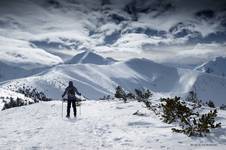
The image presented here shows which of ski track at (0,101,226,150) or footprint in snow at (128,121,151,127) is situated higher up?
footprint in snow at (128,121,151,127)

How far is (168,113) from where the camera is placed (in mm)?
23422

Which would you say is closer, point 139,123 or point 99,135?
point 99,135

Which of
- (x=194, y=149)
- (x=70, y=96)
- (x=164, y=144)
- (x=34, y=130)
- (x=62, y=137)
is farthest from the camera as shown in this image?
(x=70, y=96)

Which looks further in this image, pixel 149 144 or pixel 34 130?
pixel 34 130

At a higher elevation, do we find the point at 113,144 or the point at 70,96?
the point at 70,96

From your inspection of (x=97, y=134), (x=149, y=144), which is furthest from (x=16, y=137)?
(x=149, y=144)

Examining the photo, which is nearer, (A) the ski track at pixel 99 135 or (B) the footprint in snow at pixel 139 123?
(A) the ski track at pixel 99 135

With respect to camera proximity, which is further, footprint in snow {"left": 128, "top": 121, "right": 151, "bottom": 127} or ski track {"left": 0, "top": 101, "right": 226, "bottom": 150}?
footprint in snow {"left": 128, "top": 121, "right": 151, "bottom": 127}

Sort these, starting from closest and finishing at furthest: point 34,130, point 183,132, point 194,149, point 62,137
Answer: point 194,149 < point 183,132 < point 62,137 < point 34,130

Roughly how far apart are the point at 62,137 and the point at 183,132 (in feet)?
18.7

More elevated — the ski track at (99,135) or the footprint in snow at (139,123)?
the footprint in snow at (139,123)

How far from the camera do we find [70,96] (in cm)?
3192

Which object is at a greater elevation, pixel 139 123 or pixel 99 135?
pixel 139 123

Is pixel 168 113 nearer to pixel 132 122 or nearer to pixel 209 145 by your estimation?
pixel 132 122
